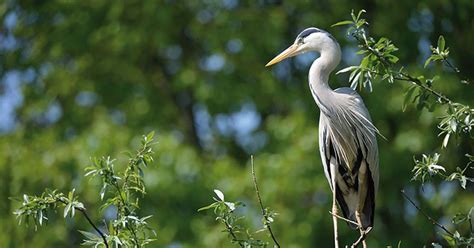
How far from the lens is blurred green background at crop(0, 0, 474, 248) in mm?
8203

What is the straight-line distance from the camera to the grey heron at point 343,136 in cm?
491

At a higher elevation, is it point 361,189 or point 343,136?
point 343,136

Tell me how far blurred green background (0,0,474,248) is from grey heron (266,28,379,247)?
8.60 feet

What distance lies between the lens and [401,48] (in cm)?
854

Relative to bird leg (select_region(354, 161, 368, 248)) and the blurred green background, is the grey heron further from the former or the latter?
the blurred green background

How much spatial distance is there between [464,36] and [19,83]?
4.07 meters

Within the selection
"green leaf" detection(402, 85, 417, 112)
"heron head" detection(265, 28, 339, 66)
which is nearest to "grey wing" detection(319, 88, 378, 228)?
"heron head" detection(265, 28, 339, 66)

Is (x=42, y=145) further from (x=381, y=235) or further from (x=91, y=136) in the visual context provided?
(x=381, y=235)

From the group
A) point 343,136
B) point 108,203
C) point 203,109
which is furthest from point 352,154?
point 203,109

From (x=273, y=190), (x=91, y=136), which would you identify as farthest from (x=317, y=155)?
(x=91, y=136)

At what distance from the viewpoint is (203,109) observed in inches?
382

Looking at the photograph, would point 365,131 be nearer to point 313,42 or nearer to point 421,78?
point 313,42

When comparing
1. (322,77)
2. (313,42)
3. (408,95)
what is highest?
(313,42)

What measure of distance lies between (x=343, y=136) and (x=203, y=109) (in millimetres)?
4763
